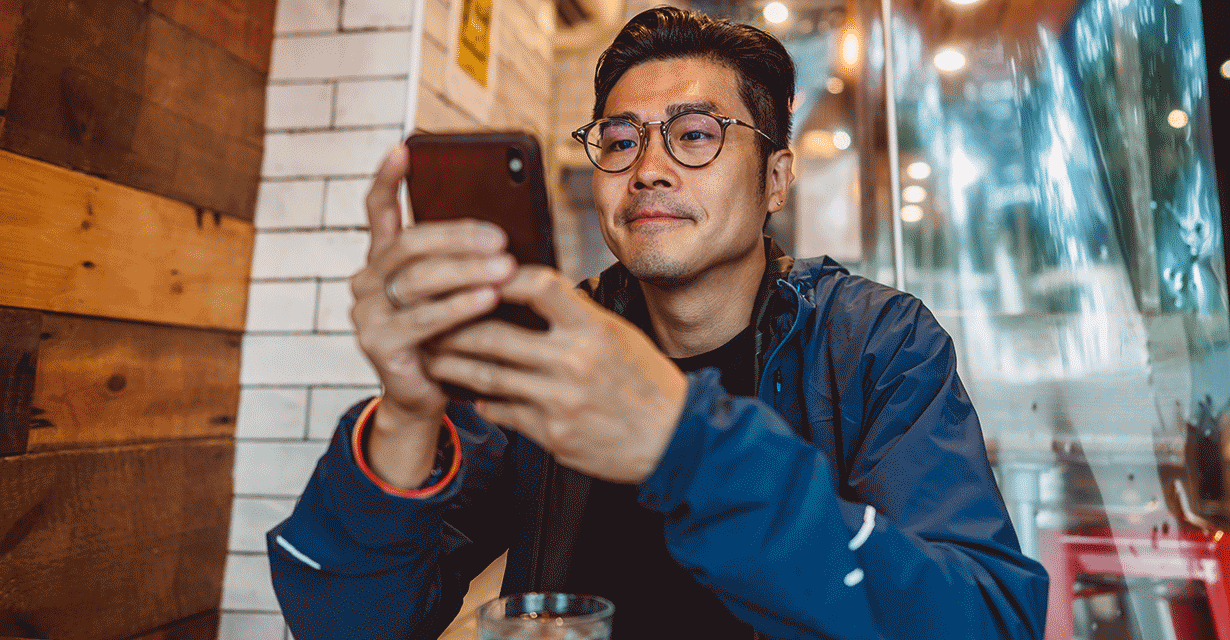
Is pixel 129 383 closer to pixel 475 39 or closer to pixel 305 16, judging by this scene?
pixel 305 16

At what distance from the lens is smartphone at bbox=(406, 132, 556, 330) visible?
1.95 ft

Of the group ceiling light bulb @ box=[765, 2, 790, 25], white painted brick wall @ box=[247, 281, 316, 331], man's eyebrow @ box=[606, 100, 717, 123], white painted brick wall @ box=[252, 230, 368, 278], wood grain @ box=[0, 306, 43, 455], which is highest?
ceiling light bulb @ box=[765, 2, 790, 25]

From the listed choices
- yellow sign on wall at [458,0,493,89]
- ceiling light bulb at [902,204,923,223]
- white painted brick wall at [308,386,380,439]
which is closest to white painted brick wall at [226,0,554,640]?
white painted brick wall at [308,386,380,439]

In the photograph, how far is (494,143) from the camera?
593mm

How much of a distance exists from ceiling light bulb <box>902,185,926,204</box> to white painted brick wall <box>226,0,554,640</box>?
151cm

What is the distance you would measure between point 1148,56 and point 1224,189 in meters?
0.43

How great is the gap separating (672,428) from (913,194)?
1.96 metres

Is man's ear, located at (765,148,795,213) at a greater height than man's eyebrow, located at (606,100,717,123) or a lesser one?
lesser

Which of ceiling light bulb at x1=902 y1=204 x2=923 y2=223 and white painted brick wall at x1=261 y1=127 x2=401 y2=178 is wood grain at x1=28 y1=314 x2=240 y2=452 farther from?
ceiling light bulb at x1=902 y1=204 x2=923 y2=223

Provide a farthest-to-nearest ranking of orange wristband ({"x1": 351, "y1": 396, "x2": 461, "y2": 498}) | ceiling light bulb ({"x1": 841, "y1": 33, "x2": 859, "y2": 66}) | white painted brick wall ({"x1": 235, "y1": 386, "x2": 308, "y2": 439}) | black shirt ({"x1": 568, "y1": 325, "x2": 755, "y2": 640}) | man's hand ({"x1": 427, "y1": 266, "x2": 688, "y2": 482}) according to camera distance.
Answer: ceiling light bulb ({"x1": 841, "y1": 33, "x2": 859, "y2": 66}) < white painted brick wall ({"x1": 235, "y1": 386, "x2": 308, "y2": 439}) < black shirt ({"x1": 568, "y1": 325, "x2": 755, "y2": 640}) < orange wristband ({"x1": 351, "y1": 396, "x2": 461, "y2": 498}) < man's hand ({"x1": 427, "y1": 266, "x2": 688, "y2": 482})

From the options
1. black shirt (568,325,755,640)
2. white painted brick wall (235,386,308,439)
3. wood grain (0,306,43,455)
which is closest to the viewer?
wood grain (0,306,43,455)

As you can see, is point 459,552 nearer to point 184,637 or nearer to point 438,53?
point 184,637

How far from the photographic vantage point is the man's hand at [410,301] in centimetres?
56

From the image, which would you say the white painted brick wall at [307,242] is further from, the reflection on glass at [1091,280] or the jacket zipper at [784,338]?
the reflection on glass at [1091,280]
